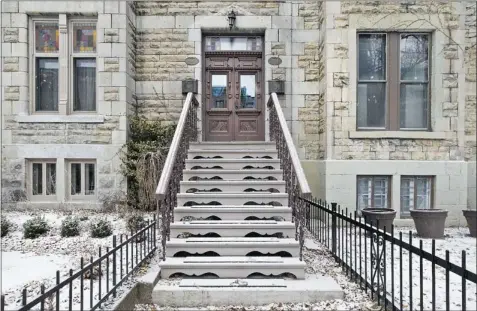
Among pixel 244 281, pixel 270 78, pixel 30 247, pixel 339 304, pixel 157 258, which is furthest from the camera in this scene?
pixel 270 78

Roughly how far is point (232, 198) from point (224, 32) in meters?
5.16

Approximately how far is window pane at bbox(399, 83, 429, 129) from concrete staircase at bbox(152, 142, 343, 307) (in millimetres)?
3669

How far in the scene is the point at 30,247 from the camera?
236 inches

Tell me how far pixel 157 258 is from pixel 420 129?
21.6ft

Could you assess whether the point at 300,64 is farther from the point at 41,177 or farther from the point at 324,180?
the point at 41,177

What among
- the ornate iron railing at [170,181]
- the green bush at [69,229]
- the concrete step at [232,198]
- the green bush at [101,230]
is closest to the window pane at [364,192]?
the concrete step at [232,198]

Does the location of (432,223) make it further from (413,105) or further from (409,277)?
(409,277)

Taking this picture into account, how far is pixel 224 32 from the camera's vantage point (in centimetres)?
947

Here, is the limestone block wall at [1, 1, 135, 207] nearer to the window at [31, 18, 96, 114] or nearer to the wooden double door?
the window at [31, 18, 96, 114]

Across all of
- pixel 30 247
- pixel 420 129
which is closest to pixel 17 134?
pixel 30 247

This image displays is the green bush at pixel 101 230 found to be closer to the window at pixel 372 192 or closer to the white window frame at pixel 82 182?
the white window frame at pixel 82 182

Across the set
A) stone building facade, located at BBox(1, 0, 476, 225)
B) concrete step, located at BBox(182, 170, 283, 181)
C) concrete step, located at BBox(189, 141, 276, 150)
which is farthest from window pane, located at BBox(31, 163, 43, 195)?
concrete step, located at BBox(182, 170, 283, 181)

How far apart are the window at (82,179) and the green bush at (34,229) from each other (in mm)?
2196

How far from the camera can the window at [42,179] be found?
8867mm
